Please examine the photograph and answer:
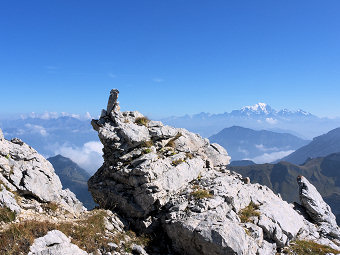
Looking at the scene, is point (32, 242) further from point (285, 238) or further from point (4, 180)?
point (285, 238)

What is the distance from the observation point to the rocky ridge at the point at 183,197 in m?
17.3

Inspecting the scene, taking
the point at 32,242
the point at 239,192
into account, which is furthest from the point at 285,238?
the point at 32,242

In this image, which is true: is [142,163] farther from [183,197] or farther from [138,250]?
[138,250]

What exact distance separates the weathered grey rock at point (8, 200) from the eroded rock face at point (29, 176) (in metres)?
0.98

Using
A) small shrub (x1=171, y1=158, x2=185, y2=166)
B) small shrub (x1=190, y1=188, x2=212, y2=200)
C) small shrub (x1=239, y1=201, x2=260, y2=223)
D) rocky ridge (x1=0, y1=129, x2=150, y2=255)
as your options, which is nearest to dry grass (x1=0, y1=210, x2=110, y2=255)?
rocky ridge (x1=0, y1=129, x2=150, y2=255)

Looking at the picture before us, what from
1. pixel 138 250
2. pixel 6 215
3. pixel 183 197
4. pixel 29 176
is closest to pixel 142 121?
pixel 183 197

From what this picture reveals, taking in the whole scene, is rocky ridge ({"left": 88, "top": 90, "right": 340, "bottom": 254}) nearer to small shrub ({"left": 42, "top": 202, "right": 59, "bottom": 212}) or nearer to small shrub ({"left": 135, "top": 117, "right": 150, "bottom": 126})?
small shrub ({"left": 135, "top": 117, "right": 150, "bottom": 126})

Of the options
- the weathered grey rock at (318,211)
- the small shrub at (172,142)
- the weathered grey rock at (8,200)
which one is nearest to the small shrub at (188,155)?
the small shrub at (172,142)

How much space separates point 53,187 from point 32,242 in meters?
7.86

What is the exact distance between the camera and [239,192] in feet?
74.8

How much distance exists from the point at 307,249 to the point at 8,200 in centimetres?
2360

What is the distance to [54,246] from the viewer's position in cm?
1313

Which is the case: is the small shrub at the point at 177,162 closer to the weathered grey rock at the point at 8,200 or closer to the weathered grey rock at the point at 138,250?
the weathered grey rock at the point at 138,250

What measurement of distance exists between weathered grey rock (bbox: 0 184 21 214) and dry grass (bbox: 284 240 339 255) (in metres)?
20.8
